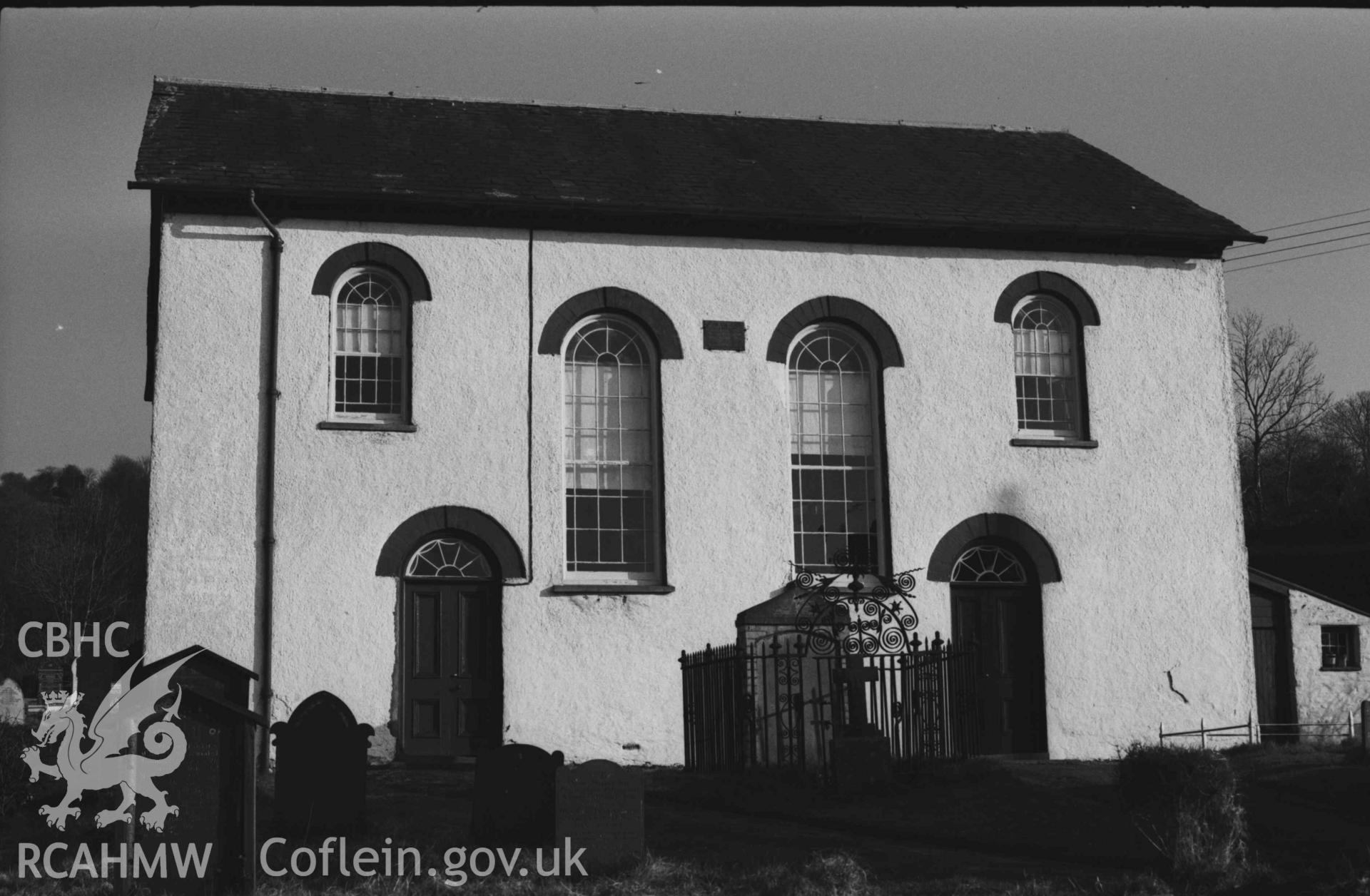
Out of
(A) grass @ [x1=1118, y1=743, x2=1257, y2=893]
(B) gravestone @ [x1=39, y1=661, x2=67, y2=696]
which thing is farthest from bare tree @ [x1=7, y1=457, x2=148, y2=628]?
(A) grass @ [x1=1118, y1=743, x2=1257, y2=893]

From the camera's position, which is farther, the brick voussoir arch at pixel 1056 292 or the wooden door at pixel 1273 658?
the wooden door at pixel 1273 658

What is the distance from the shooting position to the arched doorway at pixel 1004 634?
63.8 ft

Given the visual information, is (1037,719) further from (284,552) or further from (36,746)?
(36,746)

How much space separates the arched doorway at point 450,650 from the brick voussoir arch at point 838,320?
4797 mm

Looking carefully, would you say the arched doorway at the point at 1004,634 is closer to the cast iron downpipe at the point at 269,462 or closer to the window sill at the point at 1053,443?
the window sill at the point at 1053,443

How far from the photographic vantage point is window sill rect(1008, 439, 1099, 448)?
19859 mm

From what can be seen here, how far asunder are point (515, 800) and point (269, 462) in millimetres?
8415

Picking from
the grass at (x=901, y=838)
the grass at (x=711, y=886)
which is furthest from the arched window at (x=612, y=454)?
the grass at (x=711, y=886)

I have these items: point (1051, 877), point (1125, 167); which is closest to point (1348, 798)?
point (1051, 877)

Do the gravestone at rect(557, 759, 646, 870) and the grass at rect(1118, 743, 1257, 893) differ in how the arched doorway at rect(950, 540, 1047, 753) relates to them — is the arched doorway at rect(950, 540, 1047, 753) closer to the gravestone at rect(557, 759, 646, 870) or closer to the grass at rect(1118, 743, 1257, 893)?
the grass at rect(1118, 743, 1257, 893)

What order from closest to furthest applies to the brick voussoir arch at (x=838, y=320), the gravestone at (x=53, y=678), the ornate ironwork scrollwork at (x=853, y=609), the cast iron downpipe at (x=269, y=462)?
the ornate ironwork scrollwork at (x=853, y=609), the cast iron downpipe at (x=269, y=462), the brick voussoir arch at (x=838, y=320), the gravestone at (x=53, y=678)

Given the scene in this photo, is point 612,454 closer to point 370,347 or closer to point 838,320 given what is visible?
point 370,347

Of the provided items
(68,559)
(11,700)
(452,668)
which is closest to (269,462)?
(452,668)

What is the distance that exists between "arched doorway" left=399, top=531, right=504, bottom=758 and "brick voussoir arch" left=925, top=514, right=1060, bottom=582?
5.83 m
